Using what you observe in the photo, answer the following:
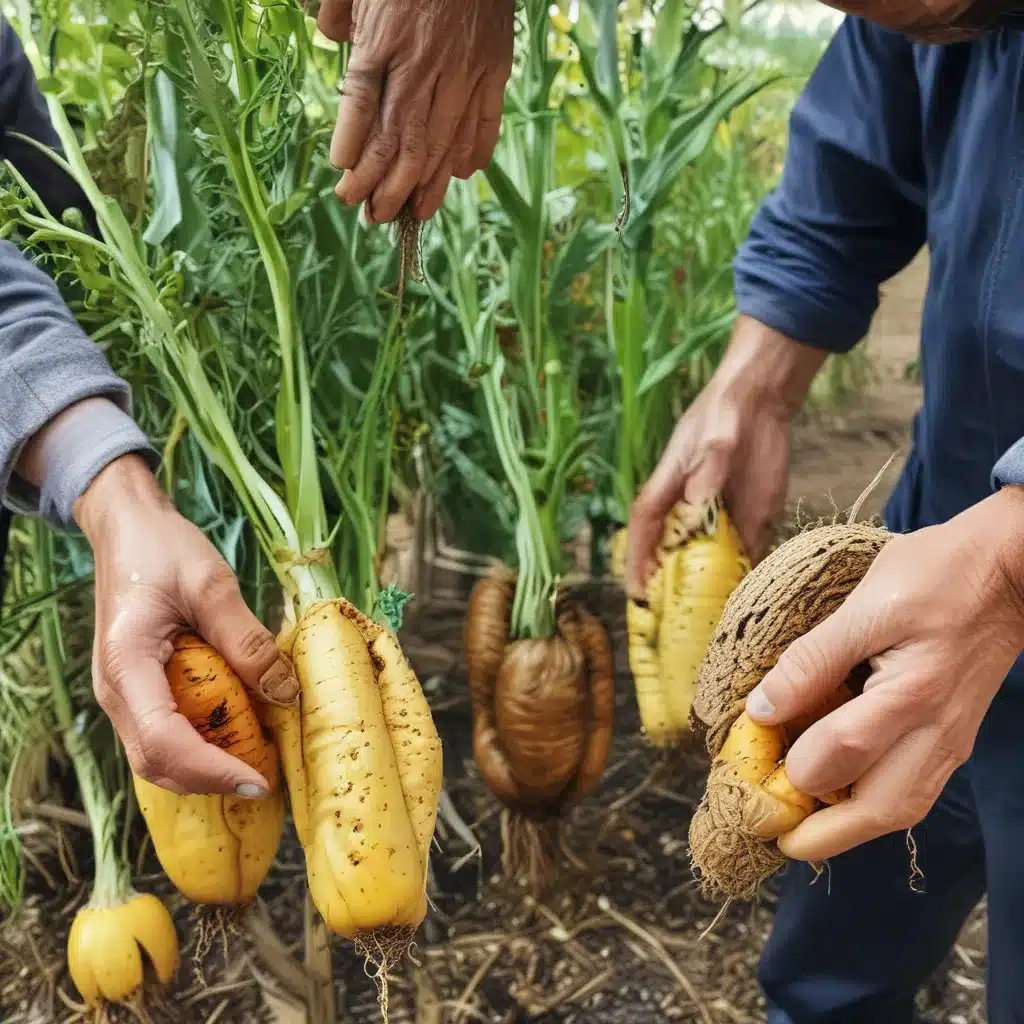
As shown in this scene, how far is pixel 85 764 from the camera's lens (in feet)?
3.47

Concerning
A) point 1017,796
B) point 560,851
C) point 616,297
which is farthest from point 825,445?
point 1017,796

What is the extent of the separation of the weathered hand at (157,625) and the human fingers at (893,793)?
0.34 m

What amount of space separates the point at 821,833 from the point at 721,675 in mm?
110

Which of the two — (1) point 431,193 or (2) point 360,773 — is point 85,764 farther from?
(1) point 431,193

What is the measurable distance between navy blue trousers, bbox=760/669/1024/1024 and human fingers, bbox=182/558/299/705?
1.67ft

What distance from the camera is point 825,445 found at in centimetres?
226

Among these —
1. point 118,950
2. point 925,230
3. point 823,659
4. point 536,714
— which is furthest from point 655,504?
point 118,950

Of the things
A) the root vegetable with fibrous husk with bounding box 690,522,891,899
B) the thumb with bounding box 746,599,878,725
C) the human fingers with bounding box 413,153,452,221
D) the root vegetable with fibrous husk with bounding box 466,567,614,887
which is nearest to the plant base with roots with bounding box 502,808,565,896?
the root vegetable with fibrous husk with bounding box 466,567,614,887

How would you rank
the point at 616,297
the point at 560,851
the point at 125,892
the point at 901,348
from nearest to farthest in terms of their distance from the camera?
the point at 125,892
the point at 560,851
the point at 616,297
the point at 901,348

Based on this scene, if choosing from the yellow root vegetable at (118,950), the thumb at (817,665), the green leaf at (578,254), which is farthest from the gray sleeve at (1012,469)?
the yellow root vegetable at (118,950)

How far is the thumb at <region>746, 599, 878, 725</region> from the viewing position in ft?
1.66

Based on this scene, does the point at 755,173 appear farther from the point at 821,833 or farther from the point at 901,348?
the point at 821,833

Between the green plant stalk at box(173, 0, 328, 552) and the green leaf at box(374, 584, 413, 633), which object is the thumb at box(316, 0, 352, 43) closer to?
the green plant stalk at box(173, 0, 328, 552)

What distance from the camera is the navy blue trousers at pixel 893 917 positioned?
2.48ft
